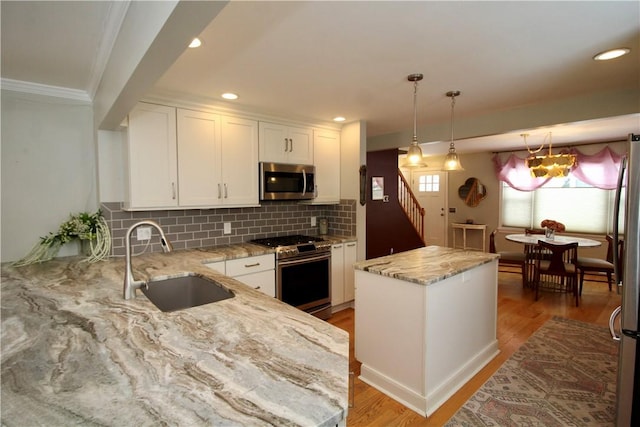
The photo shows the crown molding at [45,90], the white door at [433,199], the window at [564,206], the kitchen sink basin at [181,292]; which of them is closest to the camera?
the kitchen sink basin at [181,292]

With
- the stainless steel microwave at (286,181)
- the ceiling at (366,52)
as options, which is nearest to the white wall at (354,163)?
the stainless steel microwave at (286,181)

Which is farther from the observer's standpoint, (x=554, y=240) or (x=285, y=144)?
(x=554, y=240)

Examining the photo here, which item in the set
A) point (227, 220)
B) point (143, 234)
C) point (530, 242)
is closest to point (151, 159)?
point (143, 234)

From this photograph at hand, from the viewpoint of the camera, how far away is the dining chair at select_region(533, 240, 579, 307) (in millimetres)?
4211

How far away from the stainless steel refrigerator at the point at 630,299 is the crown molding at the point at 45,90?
3754 millimetres

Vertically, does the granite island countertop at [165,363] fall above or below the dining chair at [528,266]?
above

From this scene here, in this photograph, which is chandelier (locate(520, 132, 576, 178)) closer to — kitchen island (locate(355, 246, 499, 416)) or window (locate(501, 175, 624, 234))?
window (locate(501, 175, 624, 234))

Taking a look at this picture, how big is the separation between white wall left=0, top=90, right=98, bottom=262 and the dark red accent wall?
3540 millimetres

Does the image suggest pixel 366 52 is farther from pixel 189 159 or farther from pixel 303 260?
pixel 303 260

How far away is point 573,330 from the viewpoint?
3.40m

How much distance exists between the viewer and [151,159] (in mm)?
2689

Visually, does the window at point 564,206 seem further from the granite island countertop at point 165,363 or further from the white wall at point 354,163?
the granite island countertop at point 165,363

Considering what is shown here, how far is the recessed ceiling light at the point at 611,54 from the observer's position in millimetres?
1963

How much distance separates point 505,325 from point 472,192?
4.10 m
